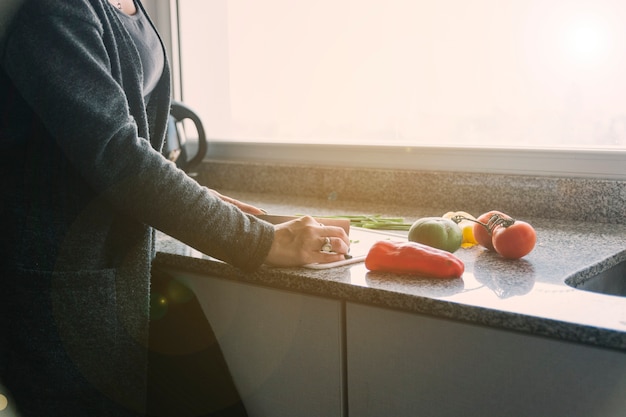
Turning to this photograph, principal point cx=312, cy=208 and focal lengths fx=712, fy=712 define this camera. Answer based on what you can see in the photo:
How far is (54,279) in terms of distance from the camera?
104cm

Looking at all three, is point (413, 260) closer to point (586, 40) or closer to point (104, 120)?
point (104, 120)

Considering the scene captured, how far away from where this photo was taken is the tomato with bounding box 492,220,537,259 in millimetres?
1173

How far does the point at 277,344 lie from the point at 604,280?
575 millimetres

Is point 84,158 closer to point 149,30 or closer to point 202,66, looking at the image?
point 149,30

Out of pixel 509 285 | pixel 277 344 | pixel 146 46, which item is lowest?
pixel 277 344

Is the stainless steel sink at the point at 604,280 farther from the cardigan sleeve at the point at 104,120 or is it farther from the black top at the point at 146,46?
the black top at the point at 146,46

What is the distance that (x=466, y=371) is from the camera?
0.98 metres

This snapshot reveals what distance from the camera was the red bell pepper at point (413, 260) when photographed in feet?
3.52

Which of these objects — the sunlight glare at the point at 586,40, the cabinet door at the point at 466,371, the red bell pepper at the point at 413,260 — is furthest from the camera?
the sunlight glare at the point at 586,40

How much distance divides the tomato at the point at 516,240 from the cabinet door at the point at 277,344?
12.0 inches

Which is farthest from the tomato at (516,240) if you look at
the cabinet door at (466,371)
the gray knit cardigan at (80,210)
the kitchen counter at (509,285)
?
the gray knit cardigan at (80,210)

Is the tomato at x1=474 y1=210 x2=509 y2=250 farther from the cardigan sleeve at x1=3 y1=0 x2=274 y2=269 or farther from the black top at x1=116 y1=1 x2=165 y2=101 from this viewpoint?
the black top at x1=116 y1=1 x2=165 y2=101

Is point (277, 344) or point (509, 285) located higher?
point (509, 285)

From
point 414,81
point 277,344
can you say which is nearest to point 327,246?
point 277,344
